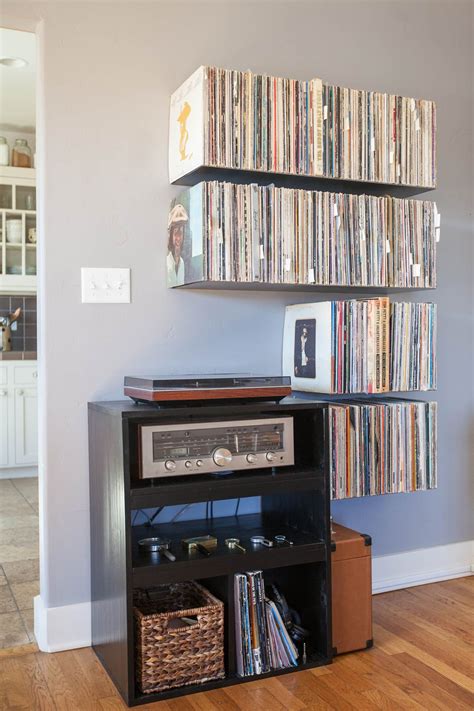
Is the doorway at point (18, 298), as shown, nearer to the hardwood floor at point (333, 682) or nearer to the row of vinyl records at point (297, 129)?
the hardwood floor at point (333, 682)

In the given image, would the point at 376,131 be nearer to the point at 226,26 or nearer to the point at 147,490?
the point at 226,26

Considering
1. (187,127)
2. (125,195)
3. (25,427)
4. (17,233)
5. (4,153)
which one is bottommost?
(25,427)

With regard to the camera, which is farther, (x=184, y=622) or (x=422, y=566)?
(x=422, y=566)

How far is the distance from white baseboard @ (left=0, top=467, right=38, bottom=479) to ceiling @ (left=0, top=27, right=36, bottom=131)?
2.64 metres

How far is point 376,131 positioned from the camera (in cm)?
252

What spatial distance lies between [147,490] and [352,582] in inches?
31.2

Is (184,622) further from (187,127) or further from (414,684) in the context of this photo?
(187,127)

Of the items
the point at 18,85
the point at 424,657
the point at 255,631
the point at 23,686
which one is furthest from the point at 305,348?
the point at 18,85

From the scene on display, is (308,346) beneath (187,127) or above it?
beneath

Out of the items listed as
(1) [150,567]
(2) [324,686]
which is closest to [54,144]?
(1) [150,567]

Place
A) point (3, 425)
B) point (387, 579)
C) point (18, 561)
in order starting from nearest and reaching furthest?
point (387, 579), point (18, 561), point (3, 425)

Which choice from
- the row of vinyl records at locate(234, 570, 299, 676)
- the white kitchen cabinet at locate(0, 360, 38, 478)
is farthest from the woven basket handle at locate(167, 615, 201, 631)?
the white kitchen cabinet at locate(0, 360, 38, 478)

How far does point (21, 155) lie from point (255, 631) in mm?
4514

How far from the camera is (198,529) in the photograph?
92.6 inches
